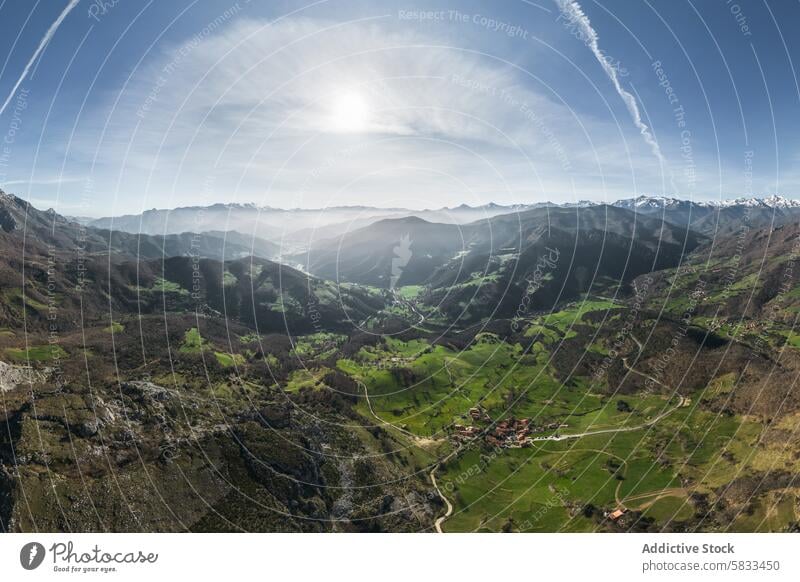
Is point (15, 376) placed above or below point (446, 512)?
above

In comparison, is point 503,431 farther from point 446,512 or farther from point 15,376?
point 15,376

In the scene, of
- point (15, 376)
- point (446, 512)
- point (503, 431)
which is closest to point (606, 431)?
point (503, 431)

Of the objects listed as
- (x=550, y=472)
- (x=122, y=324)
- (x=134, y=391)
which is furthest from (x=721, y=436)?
(x=122, y=324)

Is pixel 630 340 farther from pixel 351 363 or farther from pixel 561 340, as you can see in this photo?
pixel 351 363

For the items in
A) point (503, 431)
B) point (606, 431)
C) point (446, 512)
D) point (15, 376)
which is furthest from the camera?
point (606, 431)

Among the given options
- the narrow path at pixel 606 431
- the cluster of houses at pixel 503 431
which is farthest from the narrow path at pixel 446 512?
the narrow path at pixel 606 431

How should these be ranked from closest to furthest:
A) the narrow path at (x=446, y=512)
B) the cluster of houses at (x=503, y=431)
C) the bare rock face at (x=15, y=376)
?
the bare rock face at (x=15, y=376)
the narrow path at (x=446, y=512)
the cluster of houses at (x=503, y=431)

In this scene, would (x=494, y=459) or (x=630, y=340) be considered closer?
(x=494, y=459)

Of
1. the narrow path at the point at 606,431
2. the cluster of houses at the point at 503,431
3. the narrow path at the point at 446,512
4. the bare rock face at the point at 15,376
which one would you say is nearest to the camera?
the bare rock face at the point at 15,376

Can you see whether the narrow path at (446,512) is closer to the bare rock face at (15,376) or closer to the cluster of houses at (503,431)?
the cluster of houses at (503,431)
